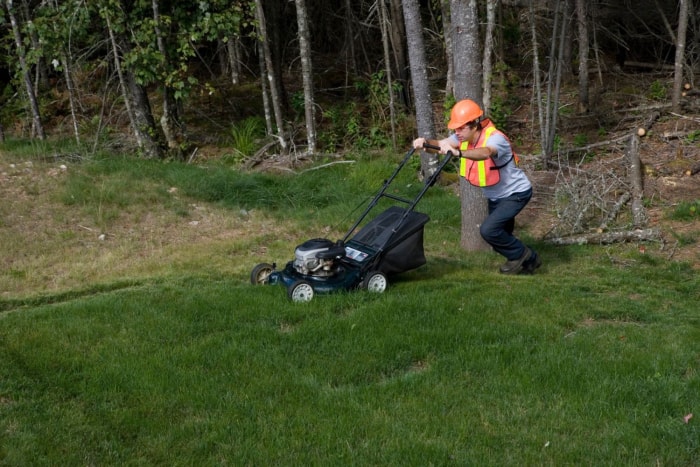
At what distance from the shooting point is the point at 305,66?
1368cm

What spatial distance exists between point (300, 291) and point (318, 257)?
1.23ft

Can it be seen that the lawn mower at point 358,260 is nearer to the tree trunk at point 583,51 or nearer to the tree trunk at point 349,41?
the tree trunk at point 583,51

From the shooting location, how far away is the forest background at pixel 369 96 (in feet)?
37.8

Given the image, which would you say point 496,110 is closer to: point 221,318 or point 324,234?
point 324,234

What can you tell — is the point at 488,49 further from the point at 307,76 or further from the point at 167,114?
the point at 167,114

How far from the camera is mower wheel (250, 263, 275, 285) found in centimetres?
820

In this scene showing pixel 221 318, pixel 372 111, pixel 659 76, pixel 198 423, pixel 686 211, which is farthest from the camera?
pixel 659 76

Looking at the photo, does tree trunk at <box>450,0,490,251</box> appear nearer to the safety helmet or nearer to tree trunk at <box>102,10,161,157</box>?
the safety helmet

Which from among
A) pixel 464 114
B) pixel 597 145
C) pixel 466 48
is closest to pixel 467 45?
pixel 466 48

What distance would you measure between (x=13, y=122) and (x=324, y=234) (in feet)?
30.6

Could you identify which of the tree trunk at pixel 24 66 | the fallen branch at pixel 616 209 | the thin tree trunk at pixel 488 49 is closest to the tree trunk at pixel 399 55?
the thin tree trunk at pixel 488 49

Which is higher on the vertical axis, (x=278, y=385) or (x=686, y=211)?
(x=278, y=385)

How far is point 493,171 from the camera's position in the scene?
799cm

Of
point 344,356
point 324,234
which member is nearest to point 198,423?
point 344,356
